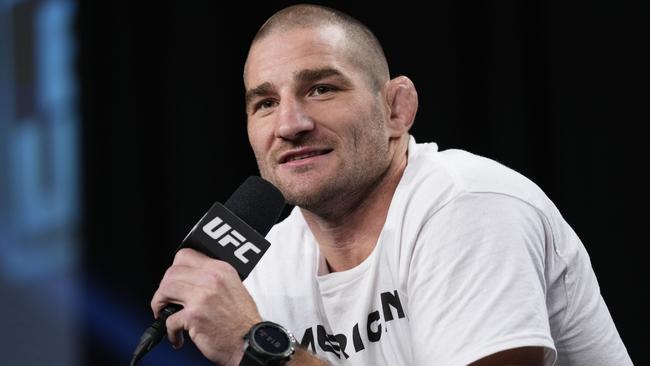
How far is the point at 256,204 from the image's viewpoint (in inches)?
64.5

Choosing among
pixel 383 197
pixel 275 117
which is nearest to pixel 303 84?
pixel 275 117

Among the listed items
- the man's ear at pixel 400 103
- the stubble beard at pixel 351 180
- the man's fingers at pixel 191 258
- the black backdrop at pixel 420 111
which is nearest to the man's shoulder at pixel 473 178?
the stubble beard at pixel 351 180

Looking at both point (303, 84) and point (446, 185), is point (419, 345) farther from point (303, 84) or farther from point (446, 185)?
point (303, 84)

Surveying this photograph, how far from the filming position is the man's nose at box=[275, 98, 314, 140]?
184cm

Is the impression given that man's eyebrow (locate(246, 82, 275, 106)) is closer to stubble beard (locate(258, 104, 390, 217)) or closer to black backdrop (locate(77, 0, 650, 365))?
stubble beard (locate(258, 104, 390, 217))

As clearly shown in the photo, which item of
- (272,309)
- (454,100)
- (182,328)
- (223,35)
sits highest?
(223,35)

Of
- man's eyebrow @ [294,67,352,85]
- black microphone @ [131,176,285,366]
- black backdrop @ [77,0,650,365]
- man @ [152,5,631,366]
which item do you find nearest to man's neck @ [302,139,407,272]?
man @ [152,5,631,366]

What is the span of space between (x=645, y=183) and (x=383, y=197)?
0.95 metres

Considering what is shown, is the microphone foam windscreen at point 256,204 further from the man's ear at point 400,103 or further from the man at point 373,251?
the man's ear at point 400,103

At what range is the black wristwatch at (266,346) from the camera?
58.5 inches

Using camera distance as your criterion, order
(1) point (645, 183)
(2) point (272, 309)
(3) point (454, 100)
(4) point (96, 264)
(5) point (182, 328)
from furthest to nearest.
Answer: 1. (4) point (96, 264)
2. (3) point (454, 100)
3. (1) point (645, 183)
4. (2) point (272, 309)
5. (5) point (182, 328)

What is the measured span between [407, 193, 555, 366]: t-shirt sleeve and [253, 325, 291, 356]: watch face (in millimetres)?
239

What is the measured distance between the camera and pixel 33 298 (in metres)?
2.95

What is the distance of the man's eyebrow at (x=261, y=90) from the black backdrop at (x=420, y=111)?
39.9 inches
